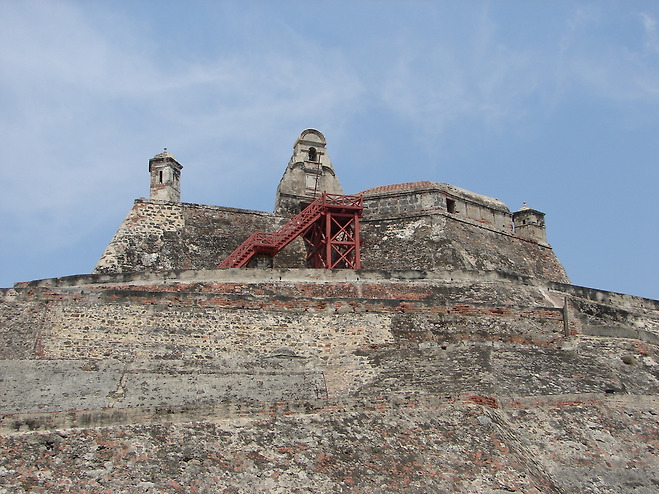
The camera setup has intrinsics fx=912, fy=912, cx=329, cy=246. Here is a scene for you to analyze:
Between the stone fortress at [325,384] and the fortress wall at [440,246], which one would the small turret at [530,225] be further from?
the stone fortress at [325,384]

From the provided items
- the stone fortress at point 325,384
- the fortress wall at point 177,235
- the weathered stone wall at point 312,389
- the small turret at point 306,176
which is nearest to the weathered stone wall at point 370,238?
the fortress wall at point 177,235

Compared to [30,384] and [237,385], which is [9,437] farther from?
[237,385]

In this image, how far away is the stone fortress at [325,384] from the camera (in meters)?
13.8

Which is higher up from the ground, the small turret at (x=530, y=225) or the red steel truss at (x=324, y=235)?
the small turret at (x=530, y=225)

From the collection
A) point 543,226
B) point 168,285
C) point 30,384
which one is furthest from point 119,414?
point 543,226

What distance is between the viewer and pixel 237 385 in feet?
55.6

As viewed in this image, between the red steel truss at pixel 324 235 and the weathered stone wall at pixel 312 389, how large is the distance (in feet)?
A: 13.1

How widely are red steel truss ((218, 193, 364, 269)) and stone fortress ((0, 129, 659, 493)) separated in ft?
12.8

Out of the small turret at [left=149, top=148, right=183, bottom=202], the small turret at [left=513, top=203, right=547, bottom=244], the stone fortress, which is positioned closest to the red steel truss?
the small turret at [left=149, top=148, right=183, bottom=202]

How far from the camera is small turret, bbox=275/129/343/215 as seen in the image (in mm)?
30597

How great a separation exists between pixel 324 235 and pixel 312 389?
10.5 m

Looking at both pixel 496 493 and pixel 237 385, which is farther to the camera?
pixel 237 385

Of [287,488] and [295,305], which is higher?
[295,305]

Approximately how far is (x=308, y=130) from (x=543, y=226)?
9.10 meters
